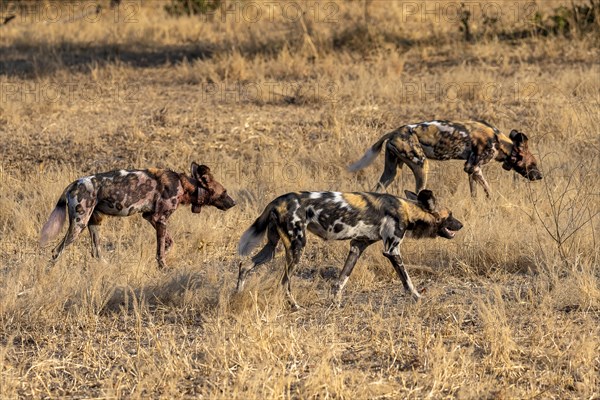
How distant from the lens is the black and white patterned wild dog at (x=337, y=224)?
23.6 feet

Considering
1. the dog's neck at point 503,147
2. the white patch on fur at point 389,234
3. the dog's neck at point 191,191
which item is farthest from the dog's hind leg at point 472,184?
the white patch on fur at point 389,234

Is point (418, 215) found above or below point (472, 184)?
above

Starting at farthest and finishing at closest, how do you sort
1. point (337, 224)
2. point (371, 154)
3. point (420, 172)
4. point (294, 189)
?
point (294, 189) < point (371, 154) < point (420, 172) < point (337, 224)

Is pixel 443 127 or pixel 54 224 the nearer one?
pixel 54 224

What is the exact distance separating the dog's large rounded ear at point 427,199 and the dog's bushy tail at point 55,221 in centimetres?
267

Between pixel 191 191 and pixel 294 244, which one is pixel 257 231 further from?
pixel 191 191

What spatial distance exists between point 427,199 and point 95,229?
2.66 metres

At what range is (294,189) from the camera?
10.4 metres

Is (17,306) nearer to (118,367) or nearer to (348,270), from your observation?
(118,367)

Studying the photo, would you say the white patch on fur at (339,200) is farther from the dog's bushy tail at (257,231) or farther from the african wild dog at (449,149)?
the african wild dog at (449,149)

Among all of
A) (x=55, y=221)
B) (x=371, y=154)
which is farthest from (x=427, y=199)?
(x=55, y=221)

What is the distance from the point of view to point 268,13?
18.7 meters

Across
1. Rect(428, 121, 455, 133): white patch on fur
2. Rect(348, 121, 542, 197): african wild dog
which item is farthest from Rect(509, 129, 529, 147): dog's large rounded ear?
Rect(428, 121, 455, 133): white patch on fur

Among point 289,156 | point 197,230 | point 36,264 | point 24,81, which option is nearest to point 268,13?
point 24,81
